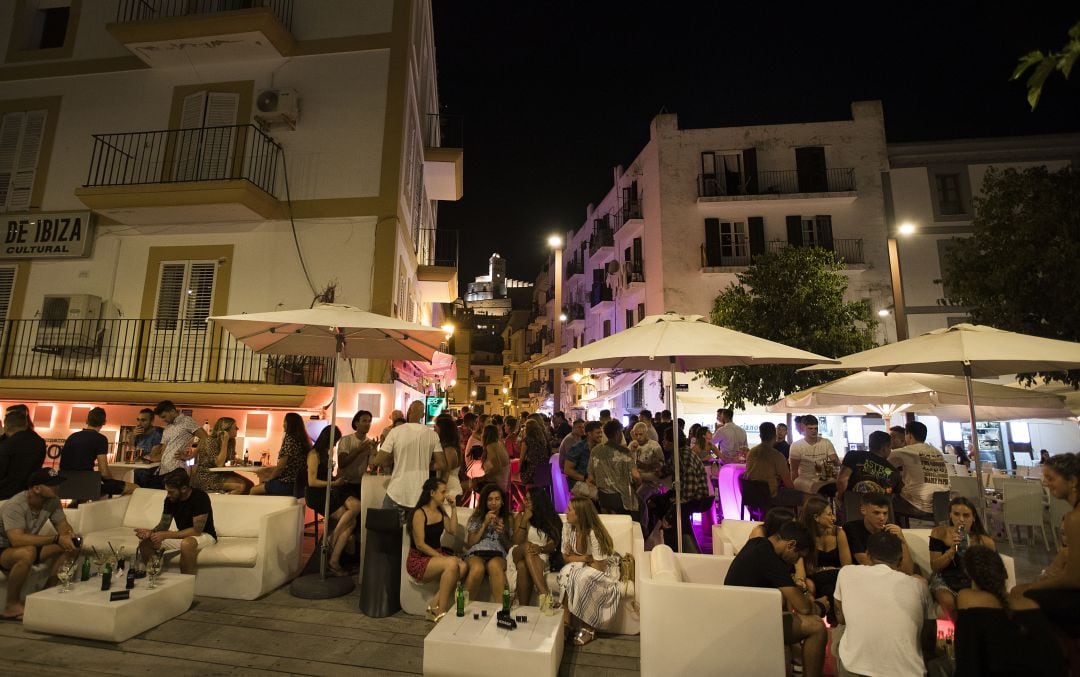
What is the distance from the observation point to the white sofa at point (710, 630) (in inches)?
143

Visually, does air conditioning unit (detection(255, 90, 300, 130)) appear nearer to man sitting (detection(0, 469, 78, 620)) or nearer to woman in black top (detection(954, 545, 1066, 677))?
man sitting (detection(0, 469, 78, 620))

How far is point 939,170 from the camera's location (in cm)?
2233

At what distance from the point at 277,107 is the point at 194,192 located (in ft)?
8.54

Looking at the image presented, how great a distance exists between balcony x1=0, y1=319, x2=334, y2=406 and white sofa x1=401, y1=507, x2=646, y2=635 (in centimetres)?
611

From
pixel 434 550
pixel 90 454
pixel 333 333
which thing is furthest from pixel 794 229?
pixel 90 454

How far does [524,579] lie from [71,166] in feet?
48.5

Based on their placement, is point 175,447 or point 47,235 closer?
point 175,447

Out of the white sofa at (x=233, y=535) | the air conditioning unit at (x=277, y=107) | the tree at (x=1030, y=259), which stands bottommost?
the white sofa at (x=233, y=535)

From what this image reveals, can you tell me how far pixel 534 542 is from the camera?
17.4ft

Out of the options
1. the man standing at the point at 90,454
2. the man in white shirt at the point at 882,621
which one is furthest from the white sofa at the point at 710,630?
the man standing at the point at 90,454

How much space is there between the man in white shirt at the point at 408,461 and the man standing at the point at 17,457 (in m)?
3.53

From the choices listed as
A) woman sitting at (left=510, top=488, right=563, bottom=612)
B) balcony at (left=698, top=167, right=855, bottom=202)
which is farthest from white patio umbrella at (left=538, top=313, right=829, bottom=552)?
balcony at (left=698, top=167, right=855, bottom=202)

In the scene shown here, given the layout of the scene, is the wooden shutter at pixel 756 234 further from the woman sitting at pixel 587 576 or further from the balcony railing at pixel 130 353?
the woman sitting at pixel 587 576

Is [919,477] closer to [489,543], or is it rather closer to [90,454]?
[489,543]
